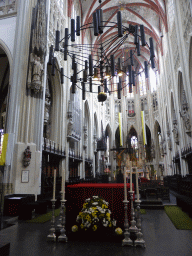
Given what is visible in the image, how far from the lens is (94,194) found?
4.34 m

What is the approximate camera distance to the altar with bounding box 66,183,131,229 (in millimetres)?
4184

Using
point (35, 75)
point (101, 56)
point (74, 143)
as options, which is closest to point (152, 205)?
point (101, 56)

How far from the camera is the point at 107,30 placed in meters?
24.5

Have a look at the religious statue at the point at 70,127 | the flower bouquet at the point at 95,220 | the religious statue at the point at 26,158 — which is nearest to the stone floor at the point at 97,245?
the flower bouquet at the point at 95,220

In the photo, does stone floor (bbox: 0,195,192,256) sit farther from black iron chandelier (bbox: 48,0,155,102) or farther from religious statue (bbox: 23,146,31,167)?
black iron chandelier (bbox: 48,0,155,102)

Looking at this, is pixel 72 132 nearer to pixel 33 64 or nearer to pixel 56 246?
pixel 33 64

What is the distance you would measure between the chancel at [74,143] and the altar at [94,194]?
2 centimetres

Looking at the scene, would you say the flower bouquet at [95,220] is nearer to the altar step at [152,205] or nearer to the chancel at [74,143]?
the chancel at [74,143]

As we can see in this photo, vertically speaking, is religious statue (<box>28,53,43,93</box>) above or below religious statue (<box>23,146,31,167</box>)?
above

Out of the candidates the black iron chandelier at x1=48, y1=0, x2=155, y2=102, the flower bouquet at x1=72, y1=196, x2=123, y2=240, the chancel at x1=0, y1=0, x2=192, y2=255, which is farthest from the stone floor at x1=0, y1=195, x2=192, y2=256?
the black iron chandelier at x1=48, y1=0, x2=155, y2=102

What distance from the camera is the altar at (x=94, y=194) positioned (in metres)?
4.18

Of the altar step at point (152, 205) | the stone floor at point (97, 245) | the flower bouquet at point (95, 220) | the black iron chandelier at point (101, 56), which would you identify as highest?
the black iron chandelier at point (101, 56)

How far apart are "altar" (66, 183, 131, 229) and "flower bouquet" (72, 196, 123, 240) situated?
0.30 meters

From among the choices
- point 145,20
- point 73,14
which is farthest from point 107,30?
point 73,14
